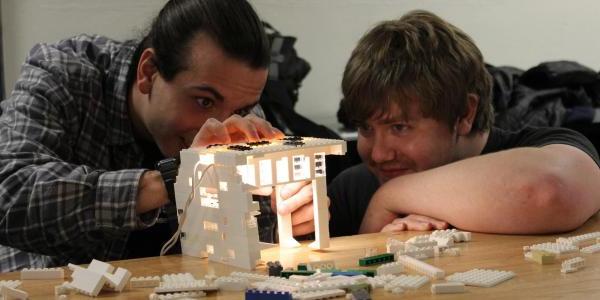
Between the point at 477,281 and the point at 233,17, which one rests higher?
the point at 233,17

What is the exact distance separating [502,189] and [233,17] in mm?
693

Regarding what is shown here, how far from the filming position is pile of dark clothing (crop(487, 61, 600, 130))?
314cm

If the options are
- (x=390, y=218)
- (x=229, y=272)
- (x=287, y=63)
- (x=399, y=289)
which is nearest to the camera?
(x=399, y=289)

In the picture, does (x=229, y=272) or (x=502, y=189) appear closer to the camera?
(x=229, y=272)

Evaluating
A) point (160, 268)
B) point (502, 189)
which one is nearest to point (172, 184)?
point (160, 268)

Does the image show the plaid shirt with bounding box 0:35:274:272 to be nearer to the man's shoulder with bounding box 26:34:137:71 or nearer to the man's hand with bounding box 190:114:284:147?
the man's shoulder with bounding box 26:34:137:71

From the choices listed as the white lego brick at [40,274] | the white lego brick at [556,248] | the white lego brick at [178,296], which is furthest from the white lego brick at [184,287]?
the white lego brick at [556,248]

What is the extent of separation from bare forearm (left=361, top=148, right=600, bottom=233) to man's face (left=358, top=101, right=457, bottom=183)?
8.5 inches

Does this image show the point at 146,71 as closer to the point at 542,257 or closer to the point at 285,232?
the point at 285,232

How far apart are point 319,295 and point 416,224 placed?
2.07 feet

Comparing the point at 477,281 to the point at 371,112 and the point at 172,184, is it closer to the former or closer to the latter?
the point at 172,184

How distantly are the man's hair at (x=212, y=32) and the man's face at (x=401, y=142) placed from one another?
0.30 m

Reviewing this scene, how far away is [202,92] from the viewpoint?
2023 mm

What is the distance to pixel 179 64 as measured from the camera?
2.06 m
